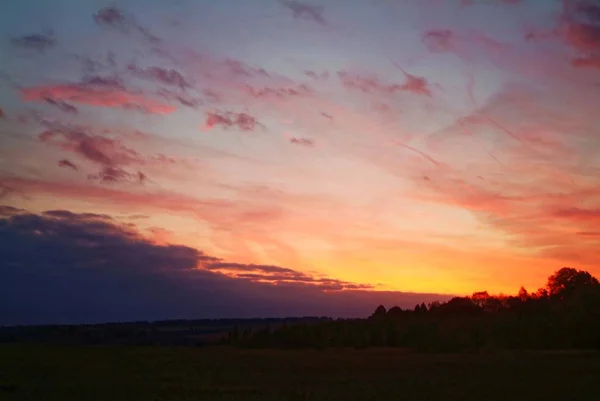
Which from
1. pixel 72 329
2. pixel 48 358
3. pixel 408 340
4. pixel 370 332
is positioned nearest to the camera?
pixel 48 358

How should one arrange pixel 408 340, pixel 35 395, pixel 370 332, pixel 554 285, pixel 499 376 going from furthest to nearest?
1. pixel 554 285
2. pixel 370 332
3. pixel 408 340
4. pixel 499 376
5. pixel 35 395

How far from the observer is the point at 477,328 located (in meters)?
99.9

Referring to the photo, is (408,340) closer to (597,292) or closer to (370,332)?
(370,332)

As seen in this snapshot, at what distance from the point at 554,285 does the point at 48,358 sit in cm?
10830

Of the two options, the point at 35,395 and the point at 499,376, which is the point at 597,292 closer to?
the point at 499,376

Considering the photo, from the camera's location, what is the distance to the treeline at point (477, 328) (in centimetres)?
8850

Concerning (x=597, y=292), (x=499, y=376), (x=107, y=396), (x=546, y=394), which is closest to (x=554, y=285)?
(x=597, y=292)

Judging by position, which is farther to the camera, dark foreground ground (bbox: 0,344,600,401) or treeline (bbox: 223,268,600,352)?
treeline (bbox: 223,268,600,352)

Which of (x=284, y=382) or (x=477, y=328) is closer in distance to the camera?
(x=284, y=382)

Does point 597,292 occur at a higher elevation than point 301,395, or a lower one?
higher

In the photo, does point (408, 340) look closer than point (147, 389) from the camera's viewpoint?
No

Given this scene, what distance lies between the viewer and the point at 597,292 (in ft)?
299

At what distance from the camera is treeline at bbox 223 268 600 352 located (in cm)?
8850

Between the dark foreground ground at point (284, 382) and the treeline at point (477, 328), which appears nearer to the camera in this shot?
the dark foreground ground at point (284, 382)
